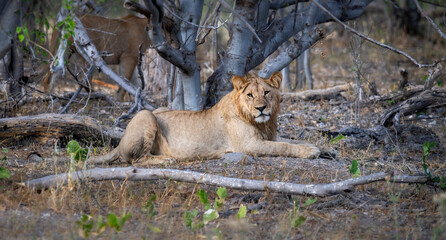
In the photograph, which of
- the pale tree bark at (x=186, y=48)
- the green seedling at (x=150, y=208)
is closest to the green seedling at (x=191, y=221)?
the green seedling at (x=150, y=208)

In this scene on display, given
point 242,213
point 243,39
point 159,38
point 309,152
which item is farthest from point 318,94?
point 242,213

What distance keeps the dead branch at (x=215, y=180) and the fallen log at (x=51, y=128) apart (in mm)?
2332

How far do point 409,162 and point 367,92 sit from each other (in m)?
3.91

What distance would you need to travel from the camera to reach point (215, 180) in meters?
4.48

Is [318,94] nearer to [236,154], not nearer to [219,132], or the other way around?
[219,132]

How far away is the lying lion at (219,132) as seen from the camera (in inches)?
233

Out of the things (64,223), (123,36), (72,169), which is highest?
(123,36)

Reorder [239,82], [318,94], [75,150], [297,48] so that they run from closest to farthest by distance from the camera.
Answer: [75,150] < [239,82] < [297,48] < [318,94]

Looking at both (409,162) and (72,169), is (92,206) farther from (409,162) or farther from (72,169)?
(409,162)

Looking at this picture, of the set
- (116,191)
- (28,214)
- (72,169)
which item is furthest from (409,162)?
(28,214)

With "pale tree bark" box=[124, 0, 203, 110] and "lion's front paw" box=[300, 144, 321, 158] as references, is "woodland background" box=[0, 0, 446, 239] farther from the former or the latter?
"lion's front paw" box=[300, 144, 321, 158]

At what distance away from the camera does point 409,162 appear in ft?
21.1

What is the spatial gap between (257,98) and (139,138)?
1.46m

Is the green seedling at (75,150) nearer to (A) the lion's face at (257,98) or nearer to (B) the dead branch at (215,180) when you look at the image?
(B) the dead branch at (215,180)
